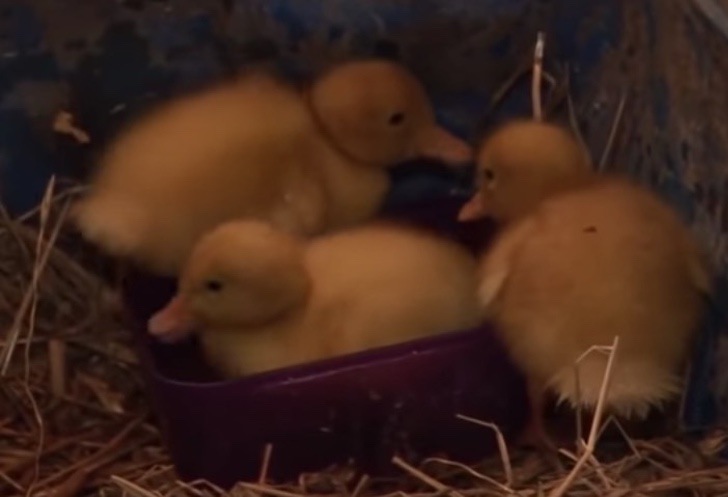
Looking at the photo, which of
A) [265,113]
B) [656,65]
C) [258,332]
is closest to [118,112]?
[265,113]

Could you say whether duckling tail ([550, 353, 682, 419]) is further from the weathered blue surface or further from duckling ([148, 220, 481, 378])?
the weathered blue surface

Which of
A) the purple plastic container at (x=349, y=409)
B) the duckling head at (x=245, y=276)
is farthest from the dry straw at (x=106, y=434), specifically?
the duckling head at (x=245, y=276)

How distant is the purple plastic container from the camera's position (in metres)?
1.54

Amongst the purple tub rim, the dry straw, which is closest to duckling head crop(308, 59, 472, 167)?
the dry straw

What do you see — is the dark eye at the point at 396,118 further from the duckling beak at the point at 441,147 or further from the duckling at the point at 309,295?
the duckling at the point at 309,295

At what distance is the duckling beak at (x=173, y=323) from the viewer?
162 cm

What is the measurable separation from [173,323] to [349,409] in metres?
0.18

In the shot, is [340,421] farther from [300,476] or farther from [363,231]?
[363,231]

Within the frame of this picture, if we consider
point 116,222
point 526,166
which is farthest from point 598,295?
point 116,222

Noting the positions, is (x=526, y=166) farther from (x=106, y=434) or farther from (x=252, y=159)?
(x=106, y=434)

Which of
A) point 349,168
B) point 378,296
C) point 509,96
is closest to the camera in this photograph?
point 378,296

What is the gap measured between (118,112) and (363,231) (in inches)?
13.5

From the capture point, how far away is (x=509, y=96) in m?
1.91

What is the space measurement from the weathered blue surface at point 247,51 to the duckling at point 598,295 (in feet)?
0.72
